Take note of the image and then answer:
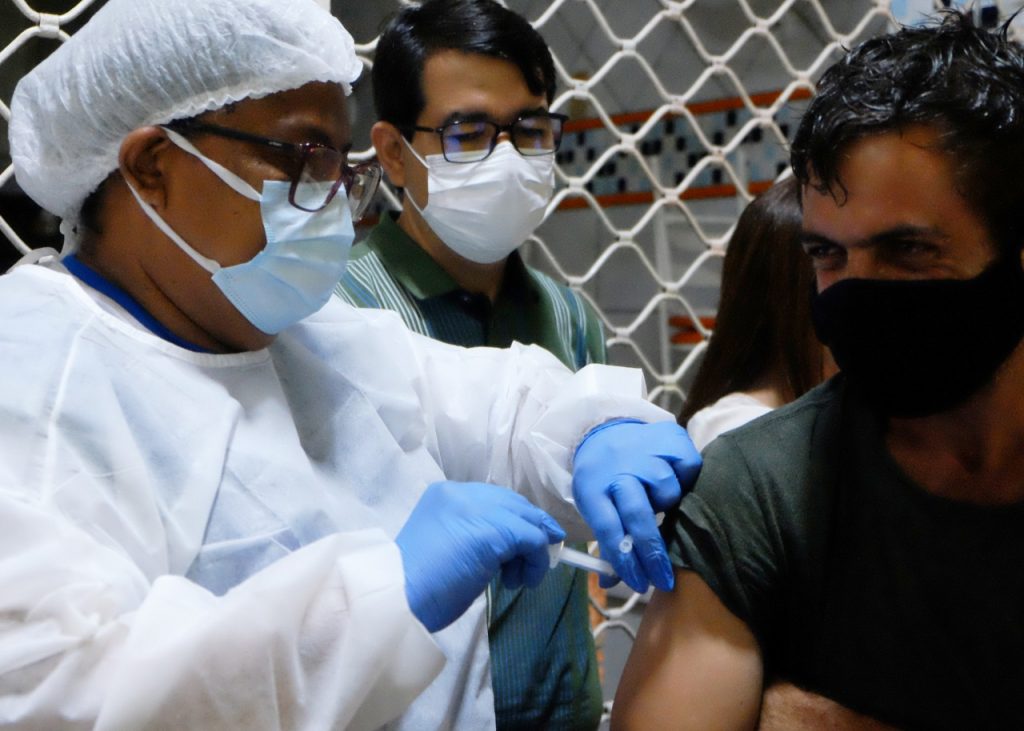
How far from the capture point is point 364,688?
33.7 inches

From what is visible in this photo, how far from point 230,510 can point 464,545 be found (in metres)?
0.23

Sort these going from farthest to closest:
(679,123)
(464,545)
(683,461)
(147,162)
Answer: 1. (679,123)
2. (683,461)
3. (147,162)
4. (464,545)

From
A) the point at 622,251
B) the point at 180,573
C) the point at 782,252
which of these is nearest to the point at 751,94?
the point at 622,251

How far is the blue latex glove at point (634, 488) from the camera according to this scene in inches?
42.7

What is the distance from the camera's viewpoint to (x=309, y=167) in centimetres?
109

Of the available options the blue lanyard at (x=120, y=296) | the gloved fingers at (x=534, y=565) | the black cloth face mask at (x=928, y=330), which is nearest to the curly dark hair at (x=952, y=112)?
the black cloth face mask at (x=928, y=330)

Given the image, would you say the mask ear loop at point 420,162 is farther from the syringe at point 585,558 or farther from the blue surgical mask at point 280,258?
the syringe at point 585,558

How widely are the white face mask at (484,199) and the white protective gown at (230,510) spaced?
Result: 1.39ft

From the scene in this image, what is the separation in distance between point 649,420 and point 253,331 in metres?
0.51

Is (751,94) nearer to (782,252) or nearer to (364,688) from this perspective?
(782,252)

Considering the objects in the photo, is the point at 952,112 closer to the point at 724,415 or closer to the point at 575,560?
the point at 575,560

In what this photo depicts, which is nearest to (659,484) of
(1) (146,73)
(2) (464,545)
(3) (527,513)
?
(3) (527,513)

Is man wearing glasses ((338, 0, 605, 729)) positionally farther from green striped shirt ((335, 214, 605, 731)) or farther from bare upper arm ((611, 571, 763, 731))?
bare upper arm ((611, 571, 763, 731))

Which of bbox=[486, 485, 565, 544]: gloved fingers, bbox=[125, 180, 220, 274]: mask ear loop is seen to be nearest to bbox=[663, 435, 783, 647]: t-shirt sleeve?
bbox=[486, 485, 565, 544]: gloved fingers
